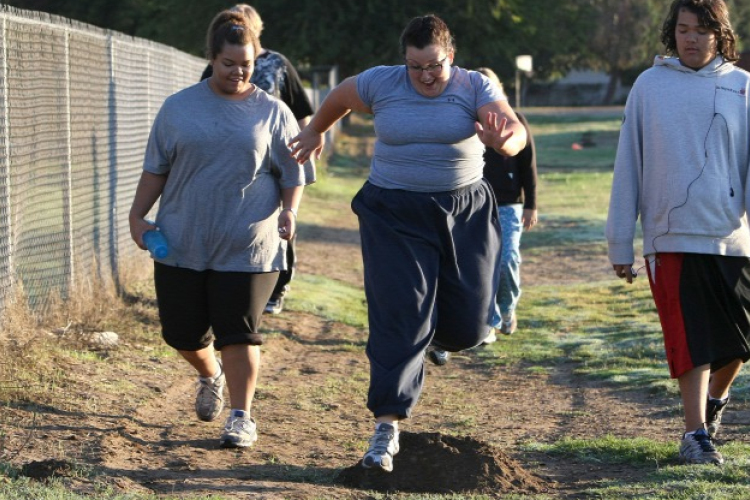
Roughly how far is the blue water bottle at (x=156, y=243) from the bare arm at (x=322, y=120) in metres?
0.72

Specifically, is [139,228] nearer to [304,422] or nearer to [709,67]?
[304,422]

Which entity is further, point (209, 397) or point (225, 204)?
point (209, 397)

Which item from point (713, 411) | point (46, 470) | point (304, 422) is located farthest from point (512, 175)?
point (46, 470)

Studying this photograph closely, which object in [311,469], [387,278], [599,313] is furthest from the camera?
[599,313]

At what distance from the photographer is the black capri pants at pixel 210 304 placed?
A: 5852 millimetres

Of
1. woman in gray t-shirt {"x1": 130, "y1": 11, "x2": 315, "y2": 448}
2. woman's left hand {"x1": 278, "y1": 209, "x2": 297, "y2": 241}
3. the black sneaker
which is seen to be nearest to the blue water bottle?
woman in gray t-shirt {"x1": 130, "y1": 11, "x2": 315, "y2": 448}

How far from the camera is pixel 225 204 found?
582 cm

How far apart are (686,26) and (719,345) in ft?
4.61

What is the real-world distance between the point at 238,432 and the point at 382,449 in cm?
96

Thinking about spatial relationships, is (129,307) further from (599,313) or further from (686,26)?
(686,26)

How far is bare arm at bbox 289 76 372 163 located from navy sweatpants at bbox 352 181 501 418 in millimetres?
357

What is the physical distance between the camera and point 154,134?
585 cm

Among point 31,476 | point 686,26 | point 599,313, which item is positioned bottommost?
point 599,313

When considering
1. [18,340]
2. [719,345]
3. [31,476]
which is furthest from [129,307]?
[719,345]
